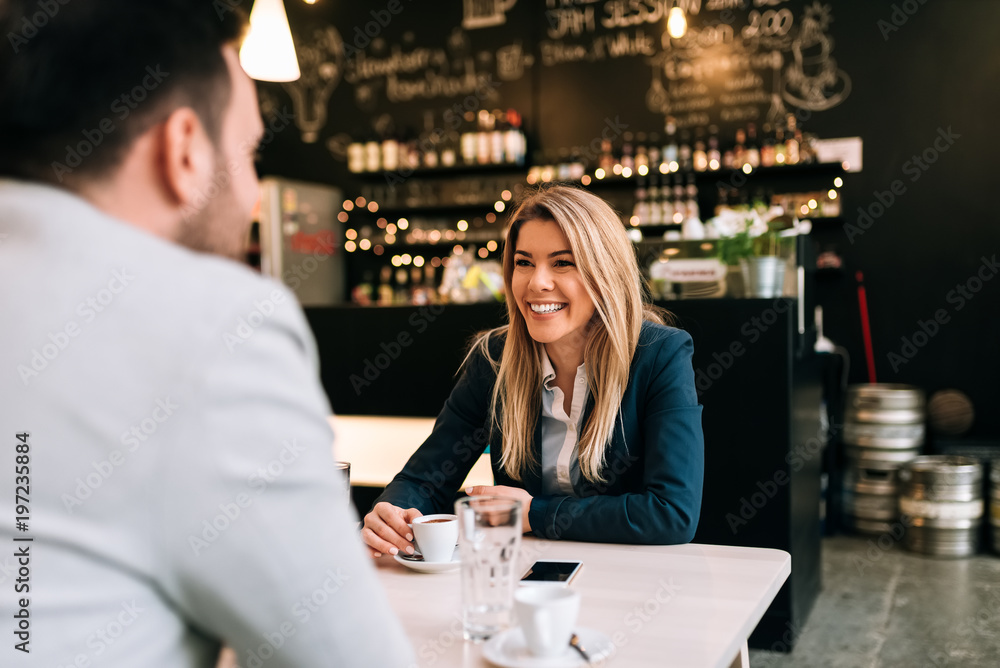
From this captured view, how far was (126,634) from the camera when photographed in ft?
1.86

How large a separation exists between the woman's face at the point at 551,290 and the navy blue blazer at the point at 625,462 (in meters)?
0.15

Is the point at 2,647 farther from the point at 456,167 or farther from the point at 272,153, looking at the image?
the point at 272,153

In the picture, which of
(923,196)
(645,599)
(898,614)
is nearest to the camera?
(645,599)

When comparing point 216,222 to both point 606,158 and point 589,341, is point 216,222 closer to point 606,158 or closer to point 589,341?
point 589,341

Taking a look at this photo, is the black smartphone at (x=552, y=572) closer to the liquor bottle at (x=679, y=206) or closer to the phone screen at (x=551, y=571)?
the phone screen at (x=551, y=571)

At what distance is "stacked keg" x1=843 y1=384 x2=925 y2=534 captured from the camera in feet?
14.7

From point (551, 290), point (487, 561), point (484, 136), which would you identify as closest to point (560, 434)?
point (551, 290)

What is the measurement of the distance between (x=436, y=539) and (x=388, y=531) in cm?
20

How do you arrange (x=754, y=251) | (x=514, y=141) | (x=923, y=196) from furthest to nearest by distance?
(x=514, y=141) → (x=923, y=196) → (x=754, y=251)

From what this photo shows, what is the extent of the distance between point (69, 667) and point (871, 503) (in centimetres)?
459

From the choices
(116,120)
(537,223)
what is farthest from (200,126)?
(537,223)

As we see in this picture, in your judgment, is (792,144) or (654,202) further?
(654,202)

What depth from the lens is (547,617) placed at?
33.9 inches

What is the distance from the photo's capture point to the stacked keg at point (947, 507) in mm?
4090
